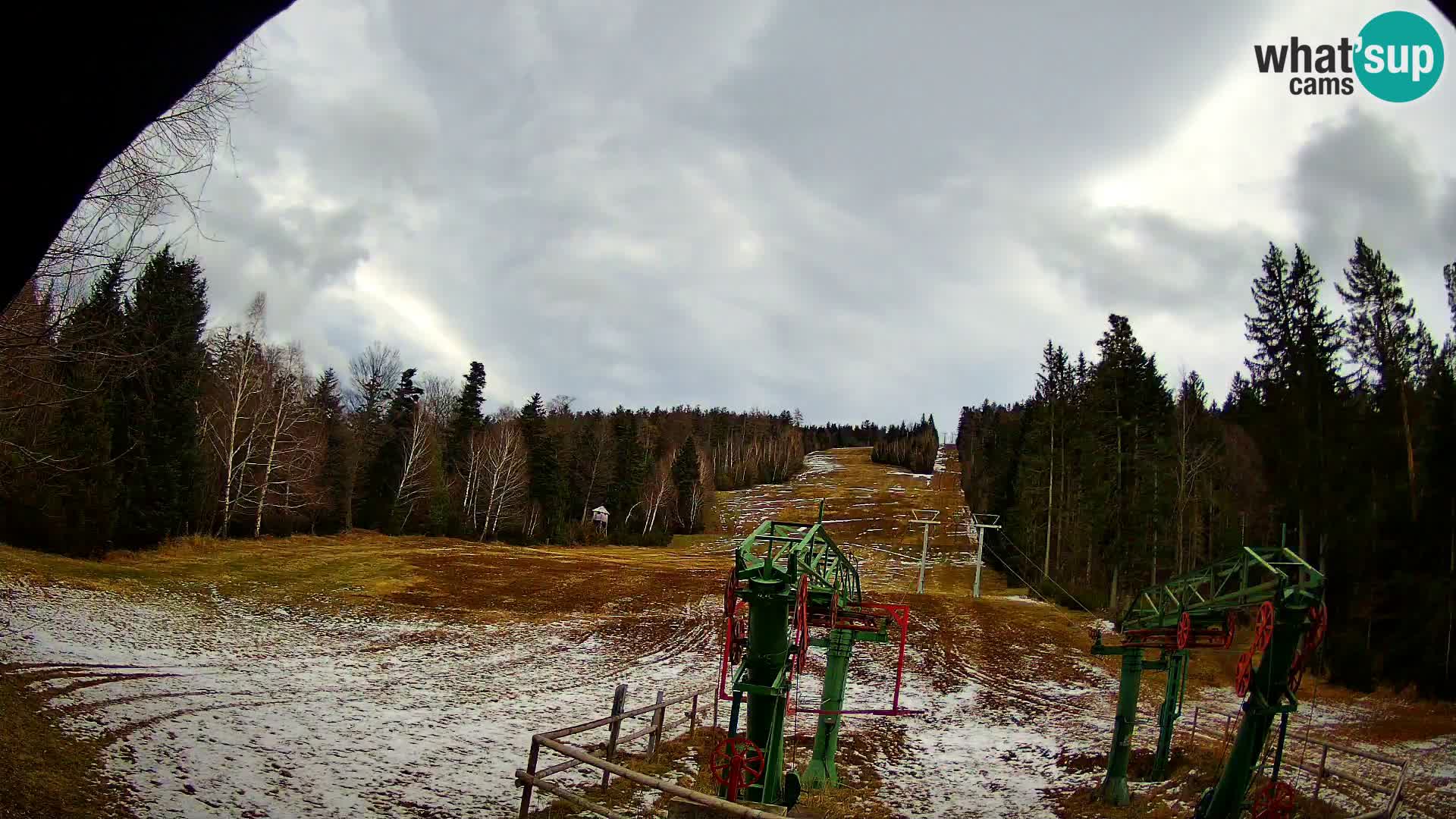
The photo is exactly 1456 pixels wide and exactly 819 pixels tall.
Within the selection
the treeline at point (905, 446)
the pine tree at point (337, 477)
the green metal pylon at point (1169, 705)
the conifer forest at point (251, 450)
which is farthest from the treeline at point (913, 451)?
the green metal pylon at point (1169, 705)

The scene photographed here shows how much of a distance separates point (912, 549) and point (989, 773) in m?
50.5

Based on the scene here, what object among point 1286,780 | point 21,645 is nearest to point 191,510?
point 21,645

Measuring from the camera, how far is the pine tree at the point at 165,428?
3309 centimetres

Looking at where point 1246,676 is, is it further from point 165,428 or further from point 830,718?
point 165,428

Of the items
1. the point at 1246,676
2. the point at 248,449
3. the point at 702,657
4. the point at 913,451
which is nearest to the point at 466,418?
the point at 248,449

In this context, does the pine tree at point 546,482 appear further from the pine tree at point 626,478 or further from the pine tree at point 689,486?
the pine tree at point 689,486

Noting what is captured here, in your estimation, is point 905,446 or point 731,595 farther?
point 905,446

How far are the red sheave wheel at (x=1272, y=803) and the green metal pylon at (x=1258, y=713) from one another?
0.27 m

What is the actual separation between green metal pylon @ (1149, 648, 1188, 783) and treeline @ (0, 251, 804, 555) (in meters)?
18.6

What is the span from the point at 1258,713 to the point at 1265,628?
4.33ft

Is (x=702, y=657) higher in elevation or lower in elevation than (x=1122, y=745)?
lower

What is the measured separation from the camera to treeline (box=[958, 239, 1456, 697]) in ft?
81.6

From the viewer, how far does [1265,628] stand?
1144 cm

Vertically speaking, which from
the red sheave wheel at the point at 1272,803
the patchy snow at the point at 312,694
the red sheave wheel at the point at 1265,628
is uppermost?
the red sheave wheel at the point at 1265,628
